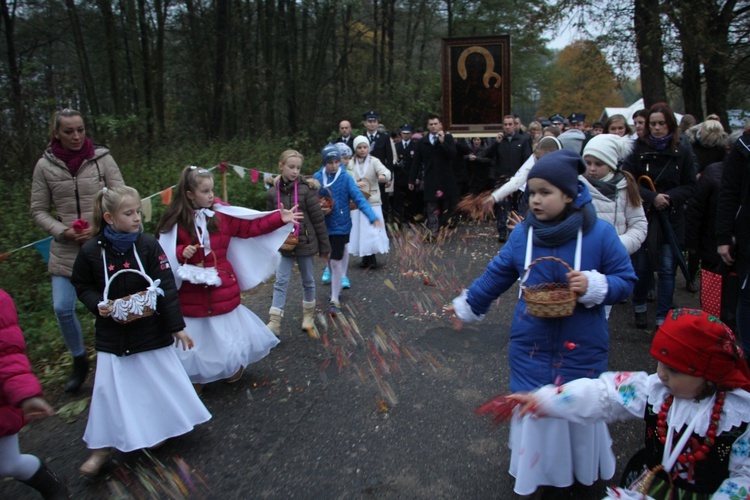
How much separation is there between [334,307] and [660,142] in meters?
4.15

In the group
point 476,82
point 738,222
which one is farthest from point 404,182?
point 738,222

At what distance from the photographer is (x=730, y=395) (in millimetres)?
2357

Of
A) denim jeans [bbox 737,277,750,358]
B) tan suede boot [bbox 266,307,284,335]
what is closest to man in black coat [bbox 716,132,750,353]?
denim jeans [bbox 737,277,750,358]

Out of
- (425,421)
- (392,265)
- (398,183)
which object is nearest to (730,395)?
(425,421)

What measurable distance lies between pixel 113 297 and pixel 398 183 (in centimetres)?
986

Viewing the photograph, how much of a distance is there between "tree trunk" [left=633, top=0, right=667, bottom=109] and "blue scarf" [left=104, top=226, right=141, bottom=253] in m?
14.6

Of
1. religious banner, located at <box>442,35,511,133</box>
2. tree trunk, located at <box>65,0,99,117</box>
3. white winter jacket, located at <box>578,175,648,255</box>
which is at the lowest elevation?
white winter jacket, located at <box>578,175,648,255</box>

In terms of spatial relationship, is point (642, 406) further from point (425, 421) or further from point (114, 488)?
point (114, 488)

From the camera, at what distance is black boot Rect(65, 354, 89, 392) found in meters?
5.36

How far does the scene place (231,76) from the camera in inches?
834

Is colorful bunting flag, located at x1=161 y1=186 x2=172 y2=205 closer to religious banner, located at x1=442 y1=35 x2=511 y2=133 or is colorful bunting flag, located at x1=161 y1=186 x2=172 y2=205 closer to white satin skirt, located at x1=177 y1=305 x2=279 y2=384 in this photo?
white satin skirt, located at x1=177 y1=305 x2=279 y2=384

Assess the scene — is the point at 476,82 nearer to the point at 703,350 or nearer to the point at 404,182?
the point at 404,182

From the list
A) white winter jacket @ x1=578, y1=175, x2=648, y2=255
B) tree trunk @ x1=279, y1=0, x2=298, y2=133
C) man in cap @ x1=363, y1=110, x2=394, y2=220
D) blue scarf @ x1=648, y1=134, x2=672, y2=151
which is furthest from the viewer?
tree trunk @ x1=279, y1=0, x2=298, y2=133

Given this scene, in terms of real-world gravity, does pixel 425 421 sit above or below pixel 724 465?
below
